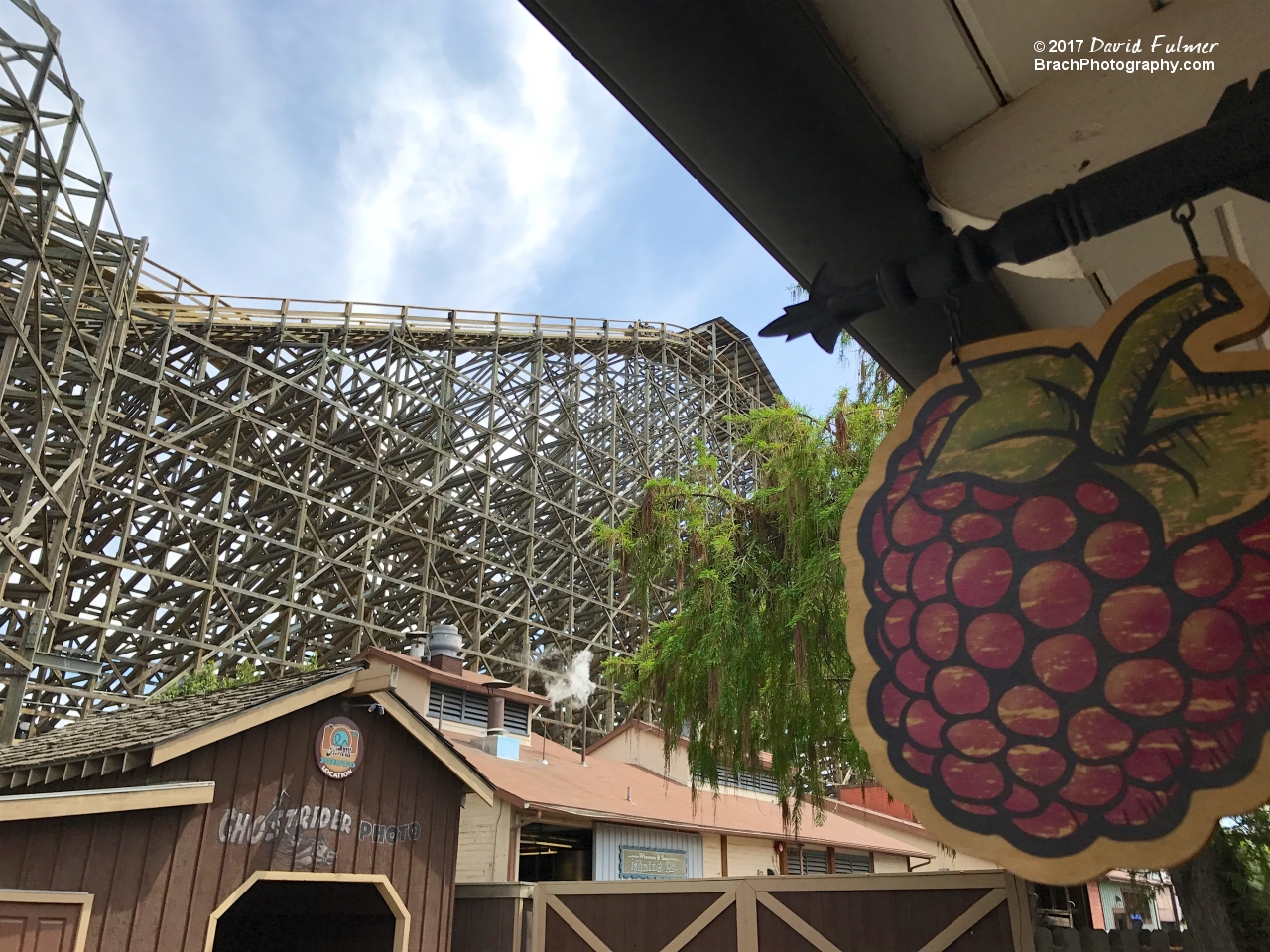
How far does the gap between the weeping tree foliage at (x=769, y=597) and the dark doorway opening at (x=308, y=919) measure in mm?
3069

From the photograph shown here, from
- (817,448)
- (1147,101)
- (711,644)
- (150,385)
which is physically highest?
(150,385)

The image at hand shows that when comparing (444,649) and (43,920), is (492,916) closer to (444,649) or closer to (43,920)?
(43,920)

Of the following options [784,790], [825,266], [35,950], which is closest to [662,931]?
[784,790]

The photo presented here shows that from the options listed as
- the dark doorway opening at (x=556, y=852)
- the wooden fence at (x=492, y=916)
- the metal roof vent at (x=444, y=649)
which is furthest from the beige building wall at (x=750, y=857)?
the wooden fence at (x=492, y=916)

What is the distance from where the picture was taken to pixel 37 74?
31.9 ft

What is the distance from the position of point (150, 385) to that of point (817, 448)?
11.6 metres

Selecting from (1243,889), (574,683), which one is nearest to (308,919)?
(1243,889)

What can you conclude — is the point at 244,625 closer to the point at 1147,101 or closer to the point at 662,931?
the point at 662,931

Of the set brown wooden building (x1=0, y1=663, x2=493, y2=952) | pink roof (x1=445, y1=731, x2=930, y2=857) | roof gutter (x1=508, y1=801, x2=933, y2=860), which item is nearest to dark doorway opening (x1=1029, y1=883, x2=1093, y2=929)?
pink roof (x1=445, y1=731, x2=930, y2=857)

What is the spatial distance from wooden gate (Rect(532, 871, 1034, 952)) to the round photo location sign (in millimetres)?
1849

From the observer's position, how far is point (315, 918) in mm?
8242

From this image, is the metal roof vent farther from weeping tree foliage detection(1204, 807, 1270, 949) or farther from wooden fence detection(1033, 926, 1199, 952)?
weeping tree foliage detection(1204, 807, 1270, 949)

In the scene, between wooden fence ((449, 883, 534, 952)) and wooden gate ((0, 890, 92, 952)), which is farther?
wooden fence ((449, 883, 534, 952))

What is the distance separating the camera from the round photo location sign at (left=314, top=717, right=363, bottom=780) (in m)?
7.09
